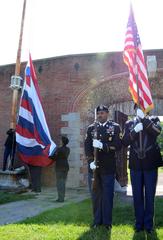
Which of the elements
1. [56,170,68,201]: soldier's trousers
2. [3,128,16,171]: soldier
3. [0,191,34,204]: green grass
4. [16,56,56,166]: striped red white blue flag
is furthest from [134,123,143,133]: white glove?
[3,128,16,171]: soldier

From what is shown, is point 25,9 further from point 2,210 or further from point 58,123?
point 2,210

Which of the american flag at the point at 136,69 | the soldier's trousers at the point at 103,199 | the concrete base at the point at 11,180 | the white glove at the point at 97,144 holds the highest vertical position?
the american flag at the point at 136,69

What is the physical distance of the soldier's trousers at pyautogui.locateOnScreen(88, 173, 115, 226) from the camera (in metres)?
5.33

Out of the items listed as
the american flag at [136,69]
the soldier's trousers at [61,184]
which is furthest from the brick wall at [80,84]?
the american flag at [136,69]

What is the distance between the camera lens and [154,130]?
5.04 meters

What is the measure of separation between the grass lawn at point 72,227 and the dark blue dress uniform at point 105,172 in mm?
231

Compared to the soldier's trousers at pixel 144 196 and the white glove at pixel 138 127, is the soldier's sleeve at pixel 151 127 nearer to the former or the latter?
the white glove at pixel 138 127

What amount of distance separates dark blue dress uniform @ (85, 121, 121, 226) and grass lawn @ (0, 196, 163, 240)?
231 mm

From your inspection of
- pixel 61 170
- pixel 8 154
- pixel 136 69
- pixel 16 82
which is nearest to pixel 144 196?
pixel 136 69

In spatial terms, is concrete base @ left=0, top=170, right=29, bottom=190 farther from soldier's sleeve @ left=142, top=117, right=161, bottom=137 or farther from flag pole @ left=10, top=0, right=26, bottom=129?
soldier's sleeve @ left=142, top=117, right=161, bottom=137

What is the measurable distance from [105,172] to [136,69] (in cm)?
160

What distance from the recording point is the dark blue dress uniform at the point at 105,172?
534 centimetres

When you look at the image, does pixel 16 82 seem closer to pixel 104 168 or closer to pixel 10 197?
pixel 10 197

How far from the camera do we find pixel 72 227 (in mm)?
5527
